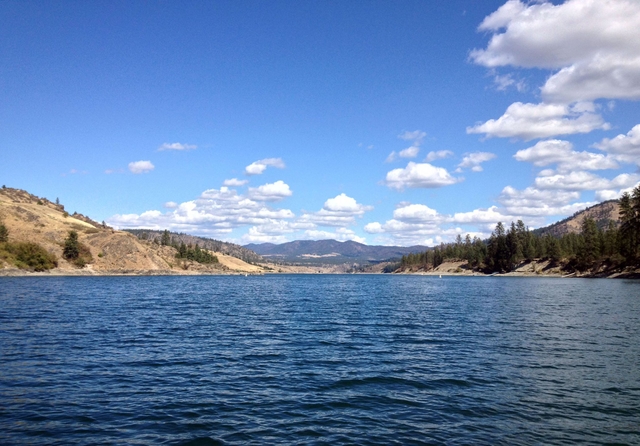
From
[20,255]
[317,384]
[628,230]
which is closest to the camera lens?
[317,384]

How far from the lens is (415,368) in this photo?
98.8ft

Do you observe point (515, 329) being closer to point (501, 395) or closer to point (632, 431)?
point (501, 395)

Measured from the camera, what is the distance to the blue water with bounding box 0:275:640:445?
1880cm

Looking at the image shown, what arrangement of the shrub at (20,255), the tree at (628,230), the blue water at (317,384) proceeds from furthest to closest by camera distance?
the shrub at (20,255) < the tree at (628,230) < the blue water at (317,384)

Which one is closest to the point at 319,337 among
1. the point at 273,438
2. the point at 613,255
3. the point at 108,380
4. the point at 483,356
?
the point at 483,356

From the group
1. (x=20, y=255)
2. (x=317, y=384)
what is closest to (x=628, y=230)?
(x=317, y=384)

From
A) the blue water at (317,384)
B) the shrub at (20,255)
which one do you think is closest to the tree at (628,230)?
the blue water at (317,384)

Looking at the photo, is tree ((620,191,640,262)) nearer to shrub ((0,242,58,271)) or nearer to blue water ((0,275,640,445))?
blue water ((0,275,640,445))

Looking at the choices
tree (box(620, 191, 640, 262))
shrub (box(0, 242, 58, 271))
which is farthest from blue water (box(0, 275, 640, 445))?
shrub (box(0, 242, 58, 271))

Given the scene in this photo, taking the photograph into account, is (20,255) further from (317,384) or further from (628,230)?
(628,230)

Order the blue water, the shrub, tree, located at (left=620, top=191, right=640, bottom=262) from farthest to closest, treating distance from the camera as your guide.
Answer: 1. the shrub
2. tree, located at (left=620, top=191, right=640, bottom=262)
3. the blue water

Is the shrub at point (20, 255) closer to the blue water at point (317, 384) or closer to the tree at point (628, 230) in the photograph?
the blue water at point (317, 384)

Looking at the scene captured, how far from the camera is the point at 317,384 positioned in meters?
25.9

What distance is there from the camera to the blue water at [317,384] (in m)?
18.8
